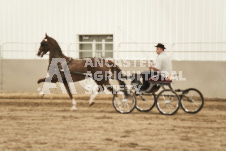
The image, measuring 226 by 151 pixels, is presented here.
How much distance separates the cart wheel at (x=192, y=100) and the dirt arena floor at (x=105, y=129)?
0.19 meters

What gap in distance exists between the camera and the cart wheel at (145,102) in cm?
1077

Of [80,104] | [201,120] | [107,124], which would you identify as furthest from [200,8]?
[107,124]

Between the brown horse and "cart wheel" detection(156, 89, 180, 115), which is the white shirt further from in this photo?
the brown horse

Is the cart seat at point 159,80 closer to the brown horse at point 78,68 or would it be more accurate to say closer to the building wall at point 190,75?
the brown horse at point 78,68

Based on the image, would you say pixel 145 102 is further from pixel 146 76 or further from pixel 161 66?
pixel 161 66

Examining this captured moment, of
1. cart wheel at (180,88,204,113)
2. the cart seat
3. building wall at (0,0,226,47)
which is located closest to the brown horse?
the cart seat

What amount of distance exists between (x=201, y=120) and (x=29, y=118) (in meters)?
3.97

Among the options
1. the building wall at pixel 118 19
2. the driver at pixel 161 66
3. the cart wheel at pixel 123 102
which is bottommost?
the cart wheel at pixel 123 102

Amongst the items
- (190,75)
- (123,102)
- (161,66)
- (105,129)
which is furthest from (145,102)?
(190,75)

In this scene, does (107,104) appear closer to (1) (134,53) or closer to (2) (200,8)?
(1) (134,53)

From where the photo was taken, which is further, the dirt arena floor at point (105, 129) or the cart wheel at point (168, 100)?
the cart wheel at point (168, 100)

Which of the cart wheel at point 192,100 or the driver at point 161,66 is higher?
the driver at point 161,66

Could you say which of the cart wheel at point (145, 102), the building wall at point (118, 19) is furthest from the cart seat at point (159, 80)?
the building wall at point (118, 19)

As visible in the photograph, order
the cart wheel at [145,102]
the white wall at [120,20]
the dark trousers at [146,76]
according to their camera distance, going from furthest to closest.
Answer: the white wall at [120,20] < the cart wheel at [145,102] < the dark trousers at [146,76]
